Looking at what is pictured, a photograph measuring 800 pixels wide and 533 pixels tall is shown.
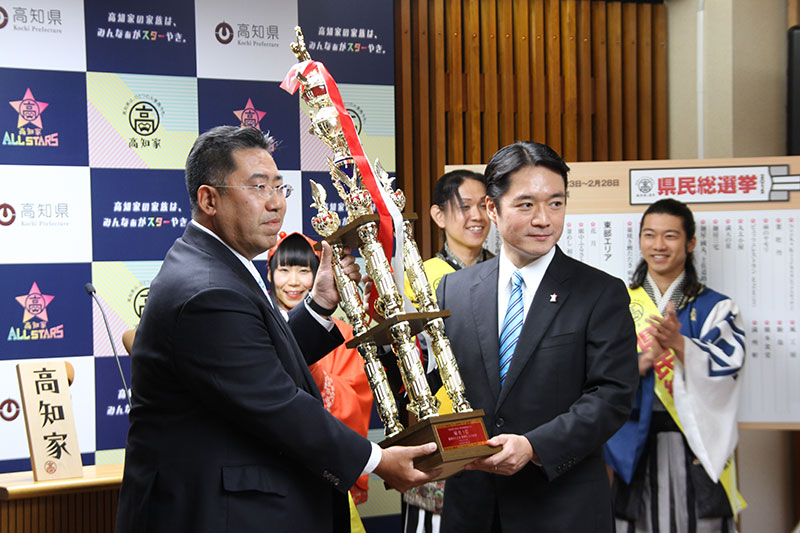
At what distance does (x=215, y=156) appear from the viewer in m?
1.68

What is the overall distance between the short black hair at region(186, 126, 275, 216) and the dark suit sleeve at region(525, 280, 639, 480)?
0.90 metres

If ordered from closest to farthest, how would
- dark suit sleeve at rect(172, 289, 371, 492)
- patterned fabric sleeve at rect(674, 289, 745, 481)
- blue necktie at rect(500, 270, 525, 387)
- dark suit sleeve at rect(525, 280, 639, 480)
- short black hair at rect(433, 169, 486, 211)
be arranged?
dark suit sleeve at rect(172, 289, 371, 492)
dark suit sleeve at rect(525, 280, 639, 480)
blue necktie at rect(500, 270, 525, 387)
patterned fabric sleeve at rect(674, 289, 745, 481)
short black hair at rect(433, 169, 486, 211)

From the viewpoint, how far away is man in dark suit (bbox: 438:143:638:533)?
1858mm

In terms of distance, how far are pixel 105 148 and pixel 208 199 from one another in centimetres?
213

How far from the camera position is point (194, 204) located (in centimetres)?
172

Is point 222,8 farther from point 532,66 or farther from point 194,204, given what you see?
point 194,204

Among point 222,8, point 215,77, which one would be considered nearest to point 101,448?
point 215,77

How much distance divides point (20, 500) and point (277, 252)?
1254mm

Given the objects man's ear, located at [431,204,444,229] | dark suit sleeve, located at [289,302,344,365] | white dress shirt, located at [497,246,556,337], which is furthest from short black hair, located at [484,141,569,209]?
man's ear, located at [431,204,444,229]

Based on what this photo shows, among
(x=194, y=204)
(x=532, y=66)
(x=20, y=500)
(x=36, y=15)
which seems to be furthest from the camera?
(x=532, y=66)

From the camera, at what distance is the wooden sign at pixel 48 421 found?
8.11 feet

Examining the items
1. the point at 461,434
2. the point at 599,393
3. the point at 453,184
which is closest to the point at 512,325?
the point at 599,393

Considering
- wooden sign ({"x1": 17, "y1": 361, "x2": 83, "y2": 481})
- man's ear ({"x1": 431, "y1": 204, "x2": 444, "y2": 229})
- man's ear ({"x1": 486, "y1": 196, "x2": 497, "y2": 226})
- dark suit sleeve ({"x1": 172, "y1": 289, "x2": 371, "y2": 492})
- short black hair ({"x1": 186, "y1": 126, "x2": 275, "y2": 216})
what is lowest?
wooden sign ({"x1": 17, "y1": 361, "x2": 83, "y2": 481})

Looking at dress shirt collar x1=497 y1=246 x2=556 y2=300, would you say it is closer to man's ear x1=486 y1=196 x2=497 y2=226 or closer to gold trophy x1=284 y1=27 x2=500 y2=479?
man's ear x1=486 y1=196 x2=497 y2=226
